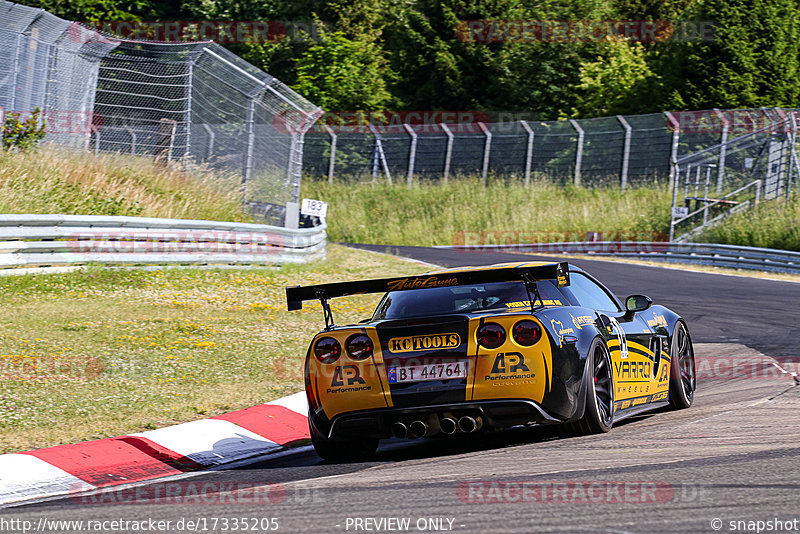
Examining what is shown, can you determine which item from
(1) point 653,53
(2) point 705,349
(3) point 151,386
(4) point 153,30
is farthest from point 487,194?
(3) point 151,386

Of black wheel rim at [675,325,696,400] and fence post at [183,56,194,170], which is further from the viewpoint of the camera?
fence post at [183,56,194,170]

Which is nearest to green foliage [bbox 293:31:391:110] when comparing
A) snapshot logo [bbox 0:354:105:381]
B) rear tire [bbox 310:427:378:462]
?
snapshot logo [bbox 0:354:105:381]

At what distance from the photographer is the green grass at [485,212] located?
34312 mm

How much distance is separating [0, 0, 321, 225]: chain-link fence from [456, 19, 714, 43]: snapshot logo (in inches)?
1286

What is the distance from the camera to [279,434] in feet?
25.4

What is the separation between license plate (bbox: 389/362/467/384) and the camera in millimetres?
6199

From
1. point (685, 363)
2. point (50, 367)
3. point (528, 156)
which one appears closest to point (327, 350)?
point (685, 363)

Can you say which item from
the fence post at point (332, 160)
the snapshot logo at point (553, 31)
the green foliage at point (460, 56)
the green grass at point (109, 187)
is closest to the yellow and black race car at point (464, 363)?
the green grass at point (109, 187)

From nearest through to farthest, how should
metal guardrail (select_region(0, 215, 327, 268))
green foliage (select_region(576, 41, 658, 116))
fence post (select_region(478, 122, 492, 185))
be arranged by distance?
1. metal guardrail (select_region(0, 215, 327, 268))
2. fence post (select_region(478, 122, 492, 185))
3. green foliage (select_region(576, 41, 658, 116))

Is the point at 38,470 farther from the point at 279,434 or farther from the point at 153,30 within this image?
the point at 153,30

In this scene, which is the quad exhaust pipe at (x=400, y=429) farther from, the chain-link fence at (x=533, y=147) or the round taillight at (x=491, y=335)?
the chain-link fence at (x=533, y=147)

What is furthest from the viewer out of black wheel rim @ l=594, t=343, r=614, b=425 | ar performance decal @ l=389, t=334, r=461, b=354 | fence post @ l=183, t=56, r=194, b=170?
fence post @ l=183, t=56, r=194, b=170

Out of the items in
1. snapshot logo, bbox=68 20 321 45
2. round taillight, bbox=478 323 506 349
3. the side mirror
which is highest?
snapshot logo, bbox=68 20 321 45

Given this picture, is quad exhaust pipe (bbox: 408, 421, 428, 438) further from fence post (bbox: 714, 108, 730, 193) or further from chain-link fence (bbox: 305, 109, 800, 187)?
chain-link fence (bbox: 305, 109, 800, 187)
